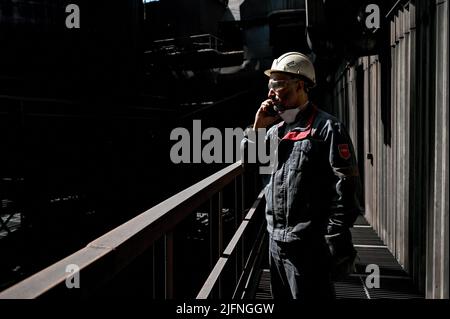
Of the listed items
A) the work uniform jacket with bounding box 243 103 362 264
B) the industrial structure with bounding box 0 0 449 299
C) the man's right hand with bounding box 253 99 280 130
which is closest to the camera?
the work uniform jacket with bounding box 243 103 362 264

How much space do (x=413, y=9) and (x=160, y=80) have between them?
58.8 ft

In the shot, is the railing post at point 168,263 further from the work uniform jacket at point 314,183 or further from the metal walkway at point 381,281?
the metal walkway at point 381,281

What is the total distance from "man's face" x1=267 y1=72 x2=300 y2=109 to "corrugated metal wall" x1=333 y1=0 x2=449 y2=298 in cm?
115

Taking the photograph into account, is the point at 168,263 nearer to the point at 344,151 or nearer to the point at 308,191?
the point at 308,191

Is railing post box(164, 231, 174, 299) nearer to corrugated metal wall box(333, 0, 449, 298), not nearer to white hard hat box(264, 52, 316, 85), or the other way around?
white hard hat box(264, 52, 316, 85)

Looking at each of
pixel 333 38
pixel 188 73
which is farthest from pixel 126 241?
pixel 188 73

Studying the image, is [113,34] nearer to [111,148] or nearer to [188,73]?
[188,73]

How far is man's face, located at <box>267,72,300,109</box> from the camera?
254 cm

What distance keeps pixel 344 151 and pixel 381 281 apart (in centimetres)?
277

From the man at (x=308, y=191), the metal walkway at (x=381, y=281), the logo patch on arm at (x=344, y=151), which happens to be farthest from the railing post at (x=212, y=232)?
the metal walkway at (x=381, y=281)

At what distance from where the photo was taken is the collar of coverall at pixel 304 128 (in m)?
2.45

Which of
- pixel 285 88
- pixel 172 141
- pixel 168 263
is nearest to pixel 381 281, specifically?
pixel 285 88

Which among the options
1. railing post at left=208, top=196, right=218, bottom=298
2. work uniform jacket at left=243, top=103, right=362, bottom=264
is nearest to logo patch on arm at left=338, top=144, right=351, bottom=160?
Answer: work uniform jacket at left=243, top=103, right=362, bottom=264

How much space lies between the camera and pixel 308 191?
7.88 feet
